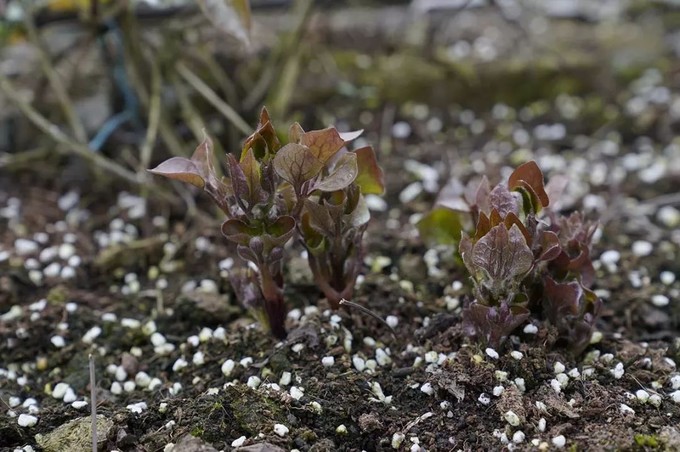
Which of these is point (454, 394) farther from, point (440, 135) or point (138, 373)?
point (440, 135)

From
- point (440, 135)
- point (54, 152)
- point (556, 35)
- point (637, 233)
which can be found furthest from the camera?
point (556, 35)

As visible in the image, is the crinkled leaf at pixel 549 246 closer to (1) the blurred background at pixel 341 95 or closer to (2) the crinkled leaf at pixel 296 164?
(2) the crinkled leaf at pixel 296 164

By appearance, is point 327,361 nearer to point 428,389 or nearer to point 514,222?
point 428,389

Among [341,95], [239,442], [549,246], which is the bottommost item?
[341,95]

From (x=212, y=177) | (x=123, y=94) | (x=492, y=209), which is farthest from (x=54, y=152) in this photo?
(x=492, y=209)

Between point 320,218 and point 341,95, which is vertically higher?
point 320,218

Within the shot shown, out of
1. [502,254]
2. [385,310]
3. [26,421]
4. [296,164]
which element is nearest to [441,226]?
[385,310]

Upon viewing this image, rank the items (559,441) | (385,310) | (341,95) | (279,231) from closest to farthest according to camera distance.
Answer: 1. (559,441)
2. (279,231)
3. (385,310)
4. (341,95)
